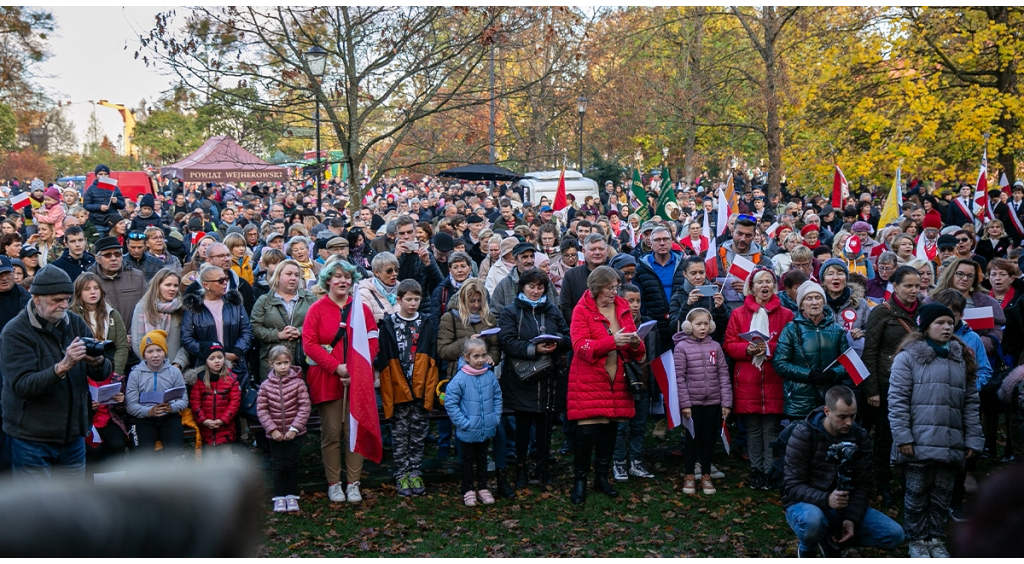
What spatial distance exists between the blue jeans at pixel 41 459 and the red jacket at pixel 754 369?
5350 millimetres

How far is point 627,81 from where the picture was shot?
3616cm

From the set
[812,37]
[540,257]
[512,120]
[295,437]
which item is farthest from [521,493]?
[512,120]

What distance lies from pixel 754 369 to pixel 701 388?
504 mm

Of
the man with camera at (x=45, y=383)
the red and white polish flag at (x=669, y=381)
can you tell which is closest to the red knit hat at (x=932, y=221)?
the red and white polish flag at (x=669, y=381)

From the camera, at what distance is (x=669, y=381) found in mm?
8047

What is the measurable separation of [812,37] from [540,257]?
1371 cm

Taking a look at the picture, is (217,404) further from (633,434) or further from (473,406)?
(633,434)

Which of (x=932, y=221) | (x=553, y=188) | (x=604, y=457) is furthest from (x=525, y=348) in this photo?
(x=553, y=188)

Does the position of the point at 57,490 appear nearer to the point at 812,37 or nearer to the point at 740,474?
the point at 740,474

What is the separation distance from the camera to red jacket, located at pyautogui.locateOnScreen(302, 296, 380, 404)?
7.53 m

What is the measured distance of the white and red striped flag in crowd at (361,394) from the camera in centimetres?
747

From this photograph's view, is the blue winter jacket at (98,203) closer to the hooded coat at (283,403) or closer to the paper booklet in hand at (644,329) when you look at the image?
the hooded coat at (283,403)

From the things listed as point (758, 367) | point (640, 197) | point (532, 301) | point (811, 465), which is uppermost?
point (640, 197)

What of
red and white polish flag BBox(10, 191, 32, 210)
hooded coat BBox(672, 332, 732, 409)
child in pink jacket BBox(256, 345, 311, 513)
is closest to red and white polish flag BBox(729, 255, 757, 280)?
hooded coat BBox(672, 332, 732, 409)
